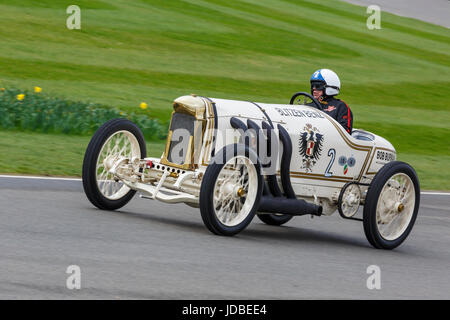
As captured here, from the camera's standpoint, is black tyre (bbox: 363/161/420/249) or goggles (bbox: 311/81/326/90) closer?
black tyre (bbox: 363/161/420/249)

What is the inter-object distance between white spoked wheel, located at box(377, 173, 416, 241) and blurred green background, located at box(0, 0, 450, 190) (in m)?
5.11

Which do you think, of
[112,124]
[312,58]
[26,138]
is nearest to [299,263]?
[112,124]

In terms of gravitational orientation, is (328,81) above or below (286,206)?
above

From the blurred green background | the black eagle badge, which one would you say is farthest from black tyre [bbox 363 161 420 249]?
the blurred green background

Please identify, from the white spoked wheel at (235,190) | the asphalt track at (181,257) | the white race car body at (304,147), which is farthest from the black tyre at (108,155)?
the white spoked wheel at (235,190)

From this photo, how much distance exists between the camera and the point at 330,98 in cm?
991

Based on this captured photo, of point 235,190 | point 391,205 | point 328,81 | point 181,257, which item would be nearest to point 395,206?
point 391,205

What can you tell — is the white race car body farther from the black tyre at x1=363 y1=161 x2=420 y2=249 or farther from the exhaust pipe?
the black tyre at x1=363 y1=161 x2=420 y2=249

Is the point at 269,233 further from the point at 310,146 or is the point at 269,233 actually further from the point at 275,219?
the point at 310,146

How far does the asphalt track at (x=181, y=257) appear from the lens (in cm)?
620

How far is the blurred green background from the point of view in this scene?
800 inches

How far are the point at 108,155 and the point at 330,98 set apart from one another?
260cm

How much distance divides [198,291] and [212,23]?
30132mm
